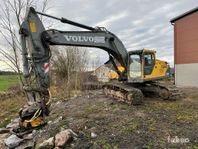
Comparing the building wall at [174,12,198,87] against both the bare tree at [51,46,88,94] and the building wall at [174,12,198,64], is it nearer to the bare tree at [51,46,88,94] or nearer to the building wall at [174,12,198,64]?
the building wall at [174,12,198,64]

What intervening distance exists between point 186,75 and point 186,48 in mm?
1920

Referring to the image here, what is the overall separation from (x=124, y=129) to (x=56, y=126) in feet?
6.21

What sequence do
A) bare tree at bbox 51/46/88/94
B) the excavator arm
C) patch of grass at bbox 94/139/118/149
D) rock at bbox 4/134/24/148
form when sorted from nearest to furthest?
patch of grass at bbox 94/139/118/149
the excavator arm
rock at bbox 4/134/24/148
bare tree at bbox 51/46/88/94

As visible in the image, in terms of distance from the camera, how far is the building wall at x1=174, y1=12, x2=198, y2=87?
1231 centimetres

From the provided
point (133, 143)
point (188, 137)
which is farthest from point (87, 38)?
point (188, 137)

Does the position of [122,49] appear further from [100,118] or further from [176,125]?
[176,125]

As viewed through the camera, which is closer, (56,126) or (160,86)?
(56,126)

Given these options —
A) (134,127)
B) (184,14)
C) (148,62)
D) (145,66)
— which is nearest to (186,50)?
(184,14)

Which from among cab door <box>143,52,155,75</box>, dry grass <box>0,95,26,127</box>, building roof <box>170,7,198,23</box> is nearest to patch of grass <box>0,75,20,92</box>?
dry grass <box>0,95,26,127</box>

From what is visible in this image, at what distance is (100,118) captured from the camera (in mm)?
5395

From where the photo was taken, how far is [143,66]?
23.3 feet

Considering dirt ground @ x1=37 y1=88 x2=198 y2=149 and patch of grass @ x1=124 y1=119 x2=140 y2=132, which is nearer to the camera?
dirt ground @ x1=37 y1=88 x2=198 y2=149

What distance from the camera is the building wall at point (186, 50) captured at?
12.3 metres

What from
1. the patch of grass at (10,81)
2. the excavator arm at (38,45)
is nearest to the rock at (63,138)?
the excavator arm at (38,45)
